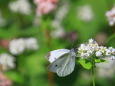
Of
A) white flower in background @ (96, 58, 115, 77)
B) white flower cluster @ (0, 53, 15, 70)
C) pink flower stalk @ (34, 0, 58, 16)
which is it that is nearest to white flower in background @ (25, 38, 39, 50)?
white flower cluster @ (0, 53, 15, 70)

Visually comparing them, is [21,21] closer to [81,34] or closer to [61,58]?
[81,34]

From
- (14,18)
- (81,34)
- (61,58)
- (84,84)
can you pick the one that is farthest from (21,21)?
(61,58)

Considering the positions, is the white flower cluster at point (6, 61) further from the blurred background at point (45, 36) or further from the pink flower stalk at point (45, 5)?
the pink flower stalk at point (45, 5)

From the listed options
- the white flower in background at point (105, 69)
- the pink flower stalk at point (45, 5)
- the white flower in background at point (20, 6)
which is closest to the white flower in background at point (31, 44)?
the pink flower stalk at point (45, 5)

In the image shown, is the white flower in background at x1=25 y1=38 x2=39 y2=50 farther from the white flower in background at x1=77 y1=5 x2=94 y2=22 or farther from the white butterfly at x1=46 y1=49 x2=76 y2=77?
the white butterfly at x1=46 y1=49 x2=76 y2=77

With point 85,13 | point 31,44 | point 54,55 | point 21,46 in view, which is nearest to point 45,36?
point 31,44

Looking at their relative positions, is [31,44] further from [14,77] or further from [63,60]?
[63,60]
